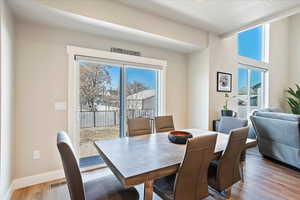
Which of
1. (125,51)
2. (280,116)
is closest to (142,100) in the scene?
(125,51)

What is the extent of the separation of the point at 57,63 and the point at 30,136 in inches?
47.2

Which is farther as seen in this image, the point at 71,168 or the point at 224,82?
the point at 224,82

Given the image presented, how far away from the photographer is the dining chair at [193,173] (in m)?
1.22

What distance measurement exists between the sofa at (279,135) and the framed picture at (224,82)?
927 millimetres

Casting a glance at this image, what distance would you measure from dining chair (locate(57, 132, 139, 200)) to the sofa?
8.90 ft

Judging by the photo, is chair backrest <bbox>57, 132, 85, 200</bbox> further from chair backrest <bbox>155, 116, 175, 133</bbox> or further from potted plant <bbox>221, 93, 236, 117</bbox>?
potted plant <bbox>221, 93, 236, 117</bbox>

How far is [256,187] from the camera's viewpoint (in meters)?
2.15

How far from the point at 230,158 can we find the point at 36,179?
2.71 meters

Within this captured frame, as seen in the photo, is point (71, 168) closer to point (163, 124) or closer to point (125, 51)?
point (163, 124)

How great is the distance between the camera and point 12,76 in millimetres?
2082

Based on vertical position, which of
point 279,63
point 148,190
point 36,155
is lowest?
point 36,155

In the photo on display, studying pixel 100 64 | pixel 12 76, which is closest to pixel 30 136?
pixel 12 76

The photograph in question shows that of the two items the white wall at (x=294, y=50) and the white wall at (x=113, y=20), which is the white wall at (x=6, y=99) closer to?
the white wall at (x=113, y=20)

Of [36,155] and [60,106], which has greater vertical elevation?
[60,106]
